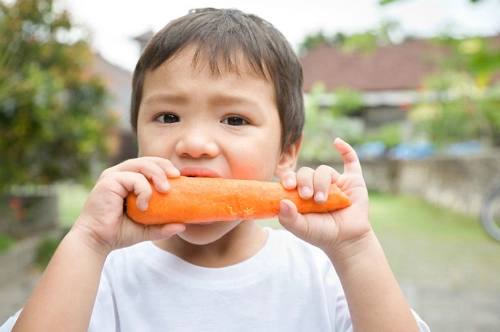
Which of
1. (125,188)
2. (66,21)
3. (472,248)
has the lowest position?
(472,248)

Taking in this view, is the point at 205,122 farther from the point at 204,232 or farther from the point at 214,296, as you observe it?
the point at 214,296

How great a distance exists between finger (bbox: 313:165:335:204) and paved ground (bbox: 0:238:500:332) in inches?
133

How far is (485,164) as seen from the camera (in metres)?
10.3

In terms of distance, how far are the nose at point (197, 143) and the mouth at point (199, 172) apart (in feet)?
0.14

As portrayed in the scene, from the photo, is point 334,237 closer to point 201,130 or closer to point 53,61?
point 201,130

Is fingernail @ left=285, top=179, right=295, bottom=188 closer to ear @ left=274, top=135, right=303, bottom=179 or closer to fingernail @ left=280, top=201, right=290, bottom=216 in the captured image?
fingernail @ left=280, top=201, right=290, bottom=216

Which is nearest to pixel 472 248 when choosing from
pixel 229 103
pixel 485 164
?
pixel 485 164

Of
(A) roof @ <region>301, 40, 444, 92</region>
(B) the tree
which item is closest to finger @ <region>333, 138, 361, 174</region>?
(B) the tree

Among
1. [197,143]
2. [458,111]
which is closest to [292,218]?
[197,143]

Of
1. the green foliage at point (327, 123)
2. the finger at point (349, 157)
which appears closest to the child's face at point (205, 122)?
the finger at point (349, 157)

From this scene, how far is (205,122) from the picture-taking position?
1.41 m

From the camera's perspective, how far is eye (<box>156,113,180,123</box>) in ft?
4.78

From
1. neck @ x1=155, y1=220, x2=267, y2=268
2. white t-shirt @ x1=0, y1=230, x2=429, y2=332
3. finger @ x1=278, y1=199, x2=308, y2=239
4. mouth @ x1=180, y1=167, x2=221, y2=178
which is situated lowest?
white t-shirt @ x1=0, y1=230, x2=429, y2=332

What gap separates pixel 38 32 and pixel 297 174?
5.34m
